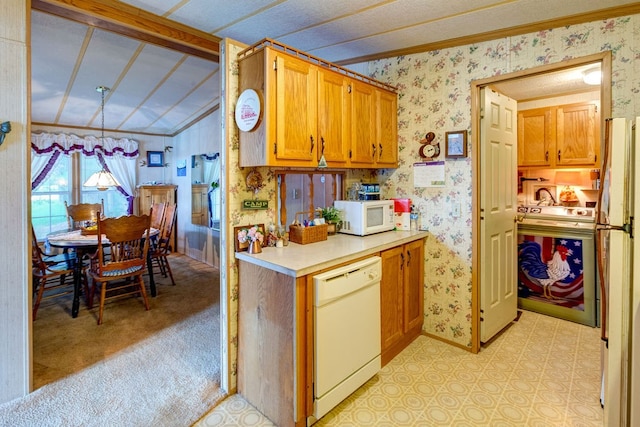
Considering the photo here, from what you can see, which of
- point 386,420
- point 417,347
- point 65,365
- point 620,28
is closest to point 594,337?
point 417,347

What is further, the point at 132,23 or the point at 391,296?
the point at 391,296

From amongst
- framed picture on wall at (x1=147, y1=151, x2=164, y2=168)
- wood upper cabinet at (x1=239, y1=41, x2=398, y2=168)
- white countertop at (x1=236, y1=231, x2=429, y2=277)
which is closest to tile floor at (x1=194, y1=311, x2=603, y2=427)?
white countertop at (x1=236, y1=231, x2=429, y2=277)

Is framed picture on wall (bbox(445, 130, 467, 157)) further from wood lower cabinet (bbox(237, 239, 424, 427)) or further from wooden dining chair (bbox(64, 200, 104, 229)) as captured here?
wooden dining chair (bbox(64, 200, 104, 229))

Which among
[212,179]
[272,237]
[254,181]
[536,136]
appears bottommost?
[272,237]

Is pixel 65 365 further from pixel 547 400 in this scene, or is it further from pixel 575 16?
pixel 575 16

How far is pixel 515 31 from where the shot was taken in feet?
7.72

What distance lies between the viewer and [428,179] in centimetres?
286

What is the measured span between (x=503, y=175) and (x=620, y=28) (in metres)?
1.25

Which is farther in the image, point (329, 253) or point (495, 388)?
point (495, 388)

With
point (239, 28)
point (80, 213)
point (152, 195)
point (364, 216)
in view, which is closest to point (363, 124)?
point (364, 216)

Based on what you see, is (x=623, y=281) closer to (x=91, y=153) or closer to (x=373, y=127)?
(x=373, y=127)

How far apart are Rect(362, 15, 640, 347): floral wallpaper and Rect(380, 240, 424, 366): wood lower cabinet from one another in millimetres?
136

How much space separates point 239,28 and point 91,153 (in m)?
4.54

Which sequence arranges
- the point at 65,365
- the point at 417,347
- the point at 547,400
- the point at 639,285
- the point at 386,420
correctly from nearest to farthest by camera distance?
the point at 639,285
the point at 386,420
the point at 547,400
the point at 65,365
the point at 417,347
